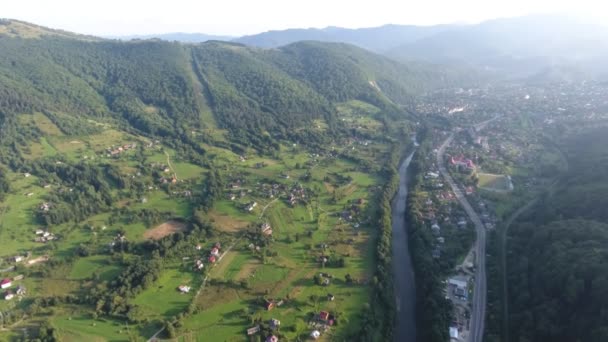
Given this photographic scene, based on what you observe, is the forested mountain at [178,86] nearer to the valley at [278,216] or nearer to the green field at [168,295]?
the valley at [278,216]

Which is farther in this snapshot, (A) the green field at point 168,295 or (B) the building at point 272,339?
(A) the green field at point 168,295

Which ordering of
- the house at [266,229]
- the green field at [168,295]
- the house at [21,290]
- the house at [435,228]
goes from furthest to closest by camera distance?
1. the house at [435,228]
2. the house at [266,229]
3. the house at [21,290]
4. the green field at [168,295]

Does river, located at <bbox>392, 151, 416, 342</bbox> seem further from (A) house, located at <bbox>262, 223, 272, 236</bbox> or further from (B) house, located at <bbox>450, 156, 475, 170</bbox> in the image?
(B) house, located at <bbox>450, 156, 475, 170</bbox>

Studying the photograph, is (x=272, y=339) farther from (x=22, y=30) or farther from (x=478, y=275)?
(x=22, y=30)

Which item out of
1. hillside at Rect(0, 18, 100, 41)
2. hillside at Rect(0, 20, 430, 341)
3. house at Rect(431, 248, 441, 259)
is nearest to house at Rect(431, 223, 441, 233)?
house at Rect(431, 248, 441, 259)

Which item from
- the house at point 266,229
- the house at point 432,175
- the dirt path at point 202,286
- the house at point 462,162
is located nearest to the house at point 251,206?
the house at point 266,229

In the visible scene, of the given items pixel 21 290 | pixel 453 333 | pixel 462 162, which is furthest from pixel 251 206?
pixel 462 162
